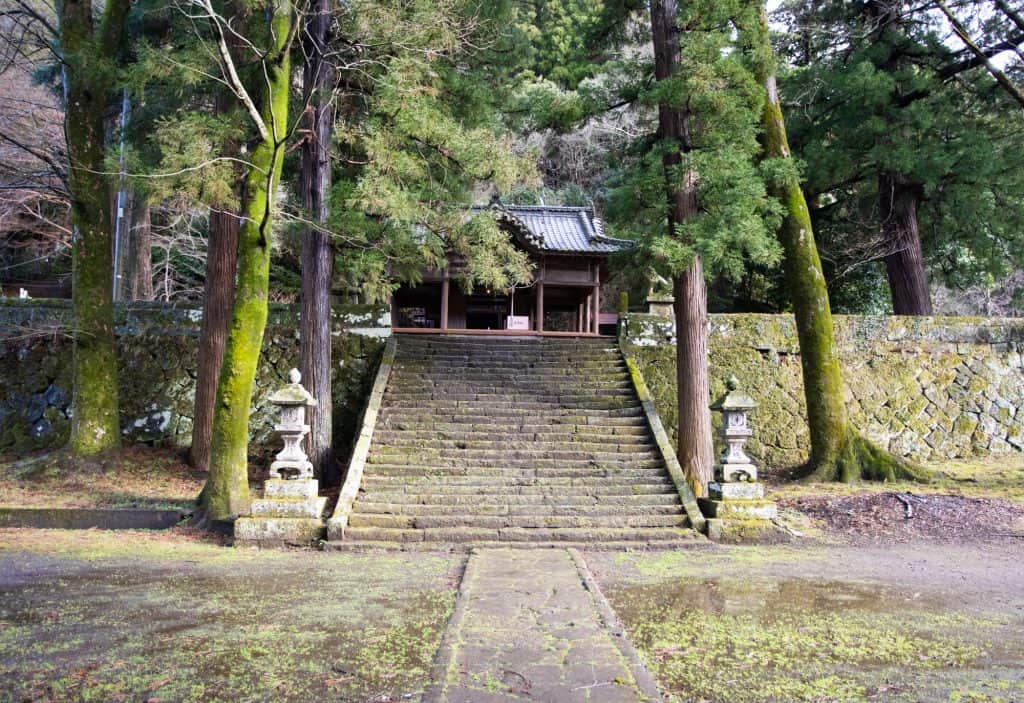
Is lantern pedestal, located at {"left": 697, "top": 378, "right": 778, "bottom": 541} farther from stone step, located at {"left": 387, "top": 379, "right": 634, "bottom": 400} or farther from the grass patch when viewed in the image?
stone step, located at {"left": 387, "top": 379, "right": 634, "bottom": 400}

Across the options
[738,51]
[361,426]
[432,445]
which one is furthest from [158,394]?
[738,51]

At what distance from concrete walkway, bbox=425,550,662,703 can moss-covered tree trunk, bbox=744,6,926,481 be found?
578cm

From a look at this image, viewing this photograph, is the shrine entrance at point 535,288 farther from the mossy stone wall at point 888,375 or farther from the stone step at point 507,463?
the stone step at point 507,463

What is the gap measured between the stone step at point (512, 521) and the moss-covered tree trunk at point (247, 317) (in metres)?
1.37

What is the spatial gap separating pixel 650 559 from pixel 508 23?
795 cm

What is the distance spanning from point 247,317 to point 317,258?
181 cm

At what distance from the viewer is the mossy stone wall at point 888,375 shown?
39.6 ft

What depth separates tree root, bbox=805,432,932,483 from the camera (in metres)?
9.77

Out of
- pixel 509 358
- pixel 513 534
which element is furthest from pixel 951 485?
pixel 509 358

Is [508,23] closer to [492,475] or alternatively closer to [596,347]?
[596,347]

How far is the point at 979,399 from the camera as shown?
12383 millimetres

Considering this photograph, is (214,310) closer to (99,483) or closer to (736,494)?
(99,483)

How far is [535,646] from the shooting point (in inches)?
156

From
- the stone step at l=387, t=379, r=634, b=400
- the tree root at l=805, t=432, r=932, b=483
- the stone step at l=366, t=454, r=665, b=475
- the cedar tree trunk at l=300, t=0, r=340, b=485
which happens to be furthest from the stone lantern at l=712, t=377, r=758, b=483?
the cedar tree trunk at l=300, t=0, r=340, b=485
